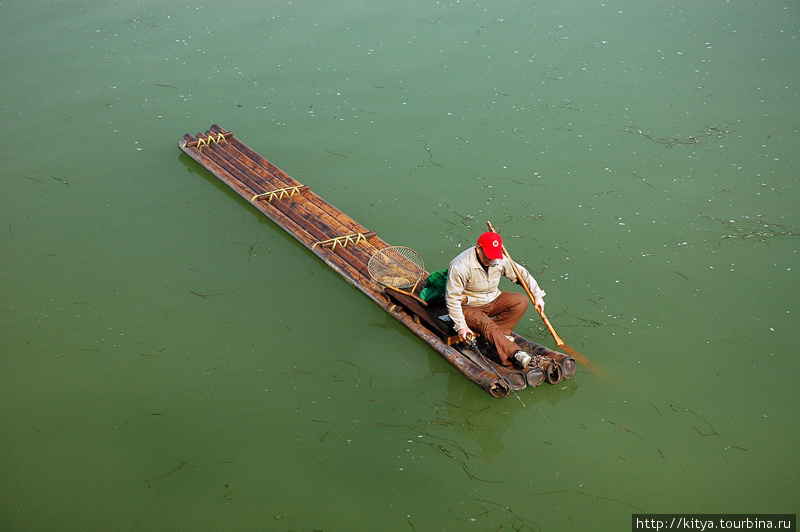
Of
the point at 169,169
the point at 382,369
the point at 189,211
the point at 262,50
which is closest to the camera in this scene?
the point at 382,369

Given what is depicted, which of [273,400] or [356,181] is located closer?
[273,400]

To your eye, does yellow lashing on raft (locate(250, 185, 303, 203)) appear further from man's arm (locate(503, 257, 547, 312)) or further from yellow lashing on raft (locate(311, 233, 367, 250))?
man's arm (locate(503, 257, 547, 312))

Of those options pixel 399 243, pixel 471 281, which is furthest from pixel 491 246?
pixel 399 243

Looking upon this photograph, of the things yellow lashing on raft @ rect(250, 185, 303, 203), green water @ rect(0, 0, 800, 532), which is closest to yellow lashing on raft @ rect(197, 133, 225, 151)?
green water @ rect(0, 0, 800, 532)

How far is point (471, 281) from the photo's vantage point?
15.9ft

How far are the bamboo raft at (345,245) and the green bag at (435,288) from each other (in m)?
0.07

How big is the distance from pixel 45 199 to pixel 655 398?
6.14 m

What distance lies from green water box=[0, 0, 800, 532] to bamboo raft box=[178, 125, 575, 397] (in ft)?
0.55

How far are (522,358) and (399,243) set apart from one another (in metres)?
1.97

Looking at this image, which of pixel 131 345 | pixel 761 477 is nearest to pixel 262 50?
pixel 131 345

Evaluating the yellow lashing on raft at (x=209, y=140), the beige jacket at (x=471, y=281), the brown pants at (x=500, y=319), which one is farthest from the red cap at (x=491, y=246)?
the yellow lashing on raft at (x=209, y=140)

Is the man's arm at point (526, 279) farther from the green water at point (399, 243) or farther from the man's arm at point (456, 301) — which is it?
the green water at point (399, 243)

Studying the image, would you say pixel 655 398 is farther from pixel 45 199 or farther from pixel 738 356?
pixel 45 199

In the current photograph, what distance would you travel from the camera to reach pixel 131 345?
5.30m
